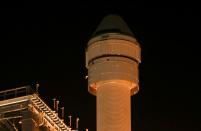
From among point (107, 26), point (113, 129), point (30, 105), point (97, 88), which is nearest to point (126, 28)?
point (107, 26)

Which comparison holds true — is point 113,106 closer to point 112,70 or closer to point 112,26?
point 112,70

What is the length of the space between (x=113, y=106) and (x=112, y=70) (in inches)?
106

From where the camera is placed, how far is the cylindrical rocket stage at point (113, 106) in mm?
43219

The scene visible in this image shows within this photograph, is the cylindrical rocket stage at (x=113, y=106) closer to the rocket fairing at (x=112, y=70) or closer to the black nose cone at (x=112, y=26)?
the rocket fairing at (x=112, y=70)

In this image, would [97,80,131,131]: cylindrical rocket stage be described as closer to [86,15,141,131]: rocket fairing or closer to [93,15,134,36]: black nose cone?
[86,15,141,131]: rocket fairing

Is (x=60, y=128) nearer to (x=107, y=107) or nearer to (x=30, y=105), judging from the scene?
(x=30, y=105)

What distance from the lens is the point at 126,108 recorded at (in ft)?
145

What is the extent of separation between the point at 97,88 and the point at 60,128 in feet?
75.5

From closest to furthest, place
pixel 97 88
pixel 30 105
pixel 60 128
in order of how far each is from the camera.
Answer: pixel 97 88
pixel 30 105
pixel 60 128

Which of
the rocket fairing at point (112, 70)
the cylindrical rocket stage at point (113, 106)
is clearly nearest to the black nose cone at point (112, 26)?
the rocket fairing at point (112, 70)

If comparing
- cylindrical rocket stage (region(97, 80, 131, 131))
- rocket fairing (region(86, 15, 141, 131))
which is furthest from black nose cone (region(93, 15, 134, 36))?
cylindrical rocket stage (region(97, 80, 131, 131))

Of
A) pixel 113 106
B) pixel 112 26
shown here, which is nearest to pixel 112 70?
pixel 113 106

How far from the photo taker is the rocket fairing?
144 feet

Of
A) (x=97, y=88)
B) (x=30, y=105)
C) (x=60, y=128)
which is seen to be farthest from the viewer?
(x=60, y=128)
